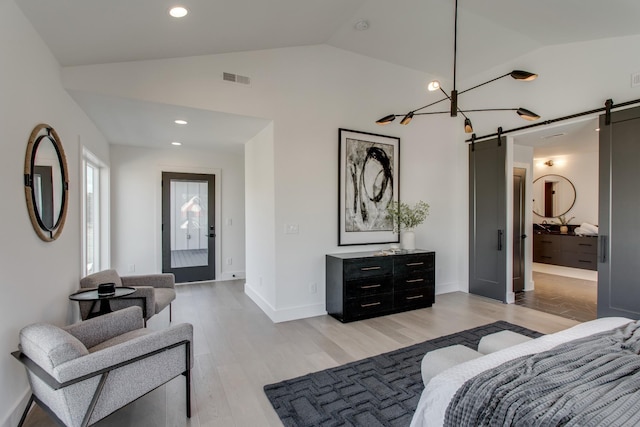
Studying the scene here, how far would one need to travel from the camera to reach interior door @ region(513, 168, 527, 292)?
540 centimetres

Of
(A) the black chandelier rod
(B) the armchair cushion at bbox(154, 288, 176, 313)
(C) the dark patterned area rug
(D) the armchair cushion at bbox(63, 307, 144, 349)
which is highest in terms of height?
(A) the black chandelier rod

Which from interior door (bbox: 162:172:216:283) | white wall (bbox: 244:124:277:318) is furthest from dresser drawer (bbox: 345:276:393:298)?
interior door (bbox: 162:172:216:283)

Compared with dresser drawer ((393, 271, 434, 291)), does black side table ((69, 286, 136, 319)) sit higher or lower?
higher

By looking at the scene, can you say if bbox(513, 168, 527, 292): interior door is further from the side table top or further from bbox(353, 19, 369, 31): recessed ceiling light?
the side table top

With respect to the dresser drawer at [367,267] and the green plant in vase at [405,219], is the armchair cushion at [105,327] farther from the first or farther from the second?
the green plant in vase at [405,219]

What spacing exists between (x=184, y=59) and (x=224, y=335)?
2996mm

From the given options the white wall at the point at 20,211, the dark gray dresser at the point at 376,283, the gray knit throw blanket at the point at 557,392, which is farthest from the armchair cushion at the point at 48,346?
the dark gray dresser at the point at 376,283

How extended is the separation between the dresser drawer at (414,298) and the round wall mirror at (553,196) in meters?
5.28

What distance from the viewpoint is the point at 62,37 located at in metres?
2.49

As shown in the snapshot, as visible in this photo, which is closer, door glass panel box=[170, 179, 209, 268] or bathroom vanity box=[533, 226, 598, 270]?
door glass panel box=[170, 179, 209, 268]

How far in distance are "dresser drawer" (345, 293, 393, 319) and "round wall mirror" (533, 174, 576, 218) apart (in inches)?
236

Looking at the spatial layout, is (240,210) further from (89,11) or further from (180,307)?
(89,11)

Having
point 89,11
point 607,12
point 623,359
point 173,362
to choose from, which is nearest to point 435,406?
point 623,359

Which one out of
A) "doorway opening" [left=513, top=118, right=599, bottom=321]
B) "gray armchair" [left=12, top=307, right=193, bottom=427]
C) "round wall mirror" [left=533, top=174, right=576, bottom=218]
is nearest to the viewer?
"gray armchair" [left=12, top=307, right=193, bottom=427]
